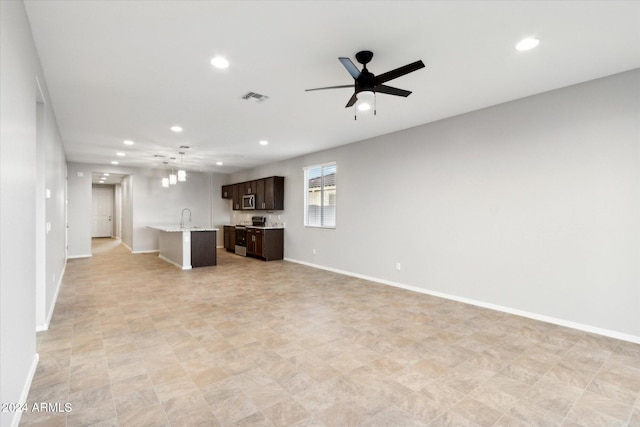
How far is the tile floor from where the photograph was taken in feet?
6.52

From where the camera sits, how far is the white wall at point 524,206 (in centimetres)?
320

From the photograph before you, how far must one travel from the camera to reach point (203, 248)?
23.4 feet

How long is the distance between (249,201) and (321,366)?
23.5 feet

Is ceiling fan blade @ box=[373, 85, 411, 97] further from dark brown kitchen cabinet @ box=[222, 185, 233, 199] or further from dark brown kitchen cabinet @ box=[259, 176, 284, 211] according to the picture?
dark brown kitchen cabinet @ box=[222, 185, 233, 199]

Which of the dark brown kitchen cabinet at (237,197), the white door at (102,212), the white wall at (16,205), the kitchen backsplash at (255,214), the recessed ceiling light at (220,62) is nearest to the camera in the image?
the white wall at (16,205)

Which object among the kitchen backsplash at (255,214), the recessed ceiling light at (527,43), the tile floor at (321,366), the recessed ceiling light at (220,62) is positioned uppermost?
the recessed ceiling light at (527,43)

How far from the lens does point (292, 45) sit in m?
2.65

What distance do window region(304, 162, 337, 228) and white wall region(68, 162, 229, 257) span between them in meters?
4.78

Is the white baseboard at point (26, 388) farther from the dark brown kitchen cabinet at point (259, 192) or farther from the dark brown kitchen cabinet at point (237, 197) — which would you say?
the dark brown kitchen cabinet at point (237, 197)

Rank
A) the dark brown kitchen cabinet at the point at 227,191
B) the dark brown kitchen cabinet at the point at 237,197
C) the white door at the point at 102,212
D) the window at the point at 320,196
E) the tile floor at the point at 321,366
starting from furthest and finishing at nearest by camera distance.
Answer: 1. the white door at the point at 102,212
2. the dark brown kitchen cabinet at the point at 227,191
3. the dark brown kitchen cabinet at the point at 237,197
4. the window at the point at 320,196
5. the tile floor at the point at 321,366

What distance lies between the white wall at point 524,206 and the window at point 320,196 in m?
1.09

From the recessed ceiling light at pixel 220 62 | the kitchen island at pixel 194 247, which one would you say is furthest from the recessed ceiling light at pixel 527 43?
the kitchen island at pixel 194 247

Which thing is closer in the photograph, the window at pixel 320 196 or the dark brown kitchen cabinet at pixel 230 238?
the window at pixel 320 196

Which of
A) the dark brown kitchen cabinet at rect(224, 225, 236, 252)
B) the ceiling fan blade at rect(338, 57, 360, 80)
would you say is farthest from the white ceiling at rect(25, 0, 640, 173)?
the dark brown kitchen cabinet at rect(224, 225, 236, 252)
